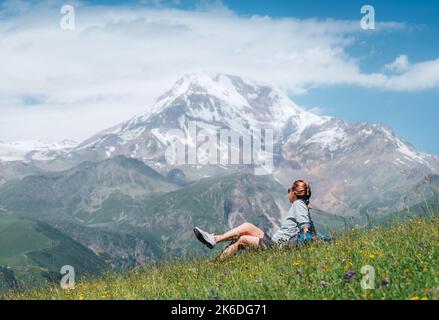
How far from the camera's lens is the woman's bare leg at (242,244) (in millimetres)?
12819

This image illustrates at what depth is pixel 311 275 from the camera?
26.0 feet

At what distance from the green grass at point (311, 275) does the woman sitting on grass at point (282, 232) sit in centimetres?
121

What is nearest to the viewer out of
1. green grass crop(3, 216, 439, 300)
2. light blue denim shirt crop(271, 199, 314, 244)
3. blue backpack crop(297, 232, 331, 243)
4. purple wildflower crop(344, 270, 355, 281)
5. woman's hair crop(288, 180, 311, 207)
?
green grass crop(3, 216, 439, 300)

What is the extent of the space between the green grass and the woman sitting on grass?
3.97ft

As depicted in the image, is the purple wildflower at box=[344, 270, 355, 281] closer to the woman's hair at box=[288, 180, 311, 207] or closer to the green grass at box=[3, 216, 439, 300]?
the green grass at box=[3, 216, 439, 300]

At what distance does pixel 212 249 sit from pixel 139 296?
596 cm

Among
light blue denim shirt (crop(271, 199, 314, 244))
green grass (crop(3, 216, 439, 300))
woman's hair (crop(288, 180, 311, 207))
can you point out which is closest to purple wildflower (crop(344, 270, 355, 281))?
green grass (crop(3, 216, 439, 300))

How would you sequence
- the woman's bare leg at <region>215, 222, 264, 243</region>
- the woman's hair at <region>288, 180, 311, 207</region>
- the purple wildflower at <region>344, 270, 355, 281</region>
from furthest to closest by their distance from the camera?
the woman's bare leg at <region>215, 222, 264, 243</region> → the woman's hair at <region>288, 180, 311, 207</region> → the purple wildflower at <region>344, 270, 355, 281</region>

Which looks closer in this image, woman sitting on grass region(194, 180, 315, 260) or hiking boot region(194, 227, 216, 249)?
woman sitting on grass region(194, 180, 315, 260)

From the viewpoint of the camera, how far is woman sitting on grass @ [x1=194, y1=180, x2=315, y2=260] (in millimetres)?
12898

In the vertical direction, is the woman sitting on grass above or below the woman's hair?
below

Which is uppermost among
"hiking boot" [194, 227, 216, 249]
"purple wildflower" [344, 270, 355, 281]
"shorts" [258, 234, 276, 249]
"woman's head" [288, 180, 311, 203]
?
"woman's head" [288, 180, 311, 203]

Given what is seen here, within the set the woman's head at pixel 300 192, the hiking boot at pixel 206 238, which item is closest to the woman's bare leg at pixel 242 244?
the hiking boot at pixel 206 238

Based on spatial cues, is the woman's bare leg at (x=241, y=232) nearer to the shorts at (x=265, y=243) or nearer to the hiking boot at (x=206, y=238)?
the hiking boot at (x=206, y=238)
